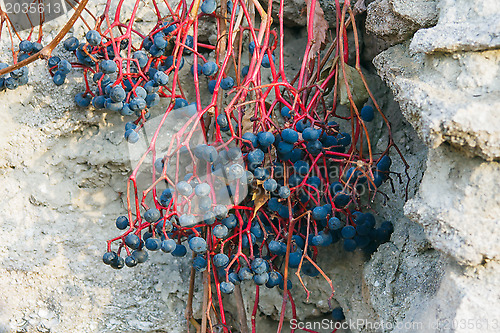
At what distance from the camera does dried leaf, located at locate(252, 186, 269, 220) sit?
1.07 m

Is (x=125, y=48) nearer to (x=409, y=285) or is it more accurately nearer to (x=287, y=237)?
(x=287, y=237)

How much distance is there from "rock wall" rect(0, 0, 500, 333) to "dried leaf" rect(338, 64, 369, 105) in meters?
0.09

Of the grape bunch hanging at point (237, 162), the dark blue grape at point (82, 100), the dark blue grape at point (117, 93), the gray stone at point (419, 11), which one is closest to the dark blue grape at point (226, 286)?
the grape bunch hanging at point (237, 162)

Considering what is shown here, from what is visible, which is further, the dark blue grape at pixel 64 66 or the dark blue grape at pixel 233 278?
the dark blue grape at pixel 64 66

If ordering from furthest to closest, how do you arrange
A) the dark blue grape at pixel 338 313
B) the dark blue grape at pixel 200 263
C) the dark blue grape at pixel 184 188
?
the dark blue grape at pixel 338 313 → the dark blue grape at pixel 200 263 → the dark blue grape at pixel 184 188

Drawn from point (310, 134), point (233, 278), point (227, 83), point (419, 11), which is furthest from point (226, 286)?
point (419, 11)

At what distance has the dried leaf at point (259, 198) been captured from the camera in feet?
3.52

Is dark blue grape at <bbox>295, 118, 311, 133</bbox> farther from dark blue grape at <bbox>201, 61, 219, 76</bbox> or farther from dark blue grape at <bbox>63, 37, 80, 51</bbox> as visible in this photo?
dark blue grape at <bbox>63, 37, 80, 51</bbox>

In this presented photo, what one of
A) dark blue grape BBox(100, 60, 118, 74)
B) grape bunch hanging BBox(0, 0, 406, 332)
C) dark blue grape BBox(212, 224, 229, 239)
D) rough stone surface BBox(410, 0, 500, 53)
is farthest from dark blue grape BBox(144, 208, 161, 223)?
rough stone surface BBox(410, 0, 500, 53)

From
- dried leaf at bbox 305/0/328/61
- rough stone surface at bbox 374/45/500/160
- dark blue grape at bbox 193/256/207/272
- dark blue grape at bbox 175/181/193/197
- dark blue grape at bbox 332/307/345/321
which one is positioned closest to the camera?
rough stone surface at bbox 374/45/500/160

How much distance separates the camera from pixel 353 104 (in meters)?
1.13

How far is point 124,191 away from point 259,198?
0.41 meters

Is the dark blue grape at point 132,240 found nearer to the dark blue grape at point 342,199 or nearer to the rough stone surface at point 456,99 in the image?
the dark blue grape at point 342,199

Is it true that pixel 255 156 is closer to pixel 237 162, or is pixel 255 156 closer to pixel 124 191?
pixel 237 162
